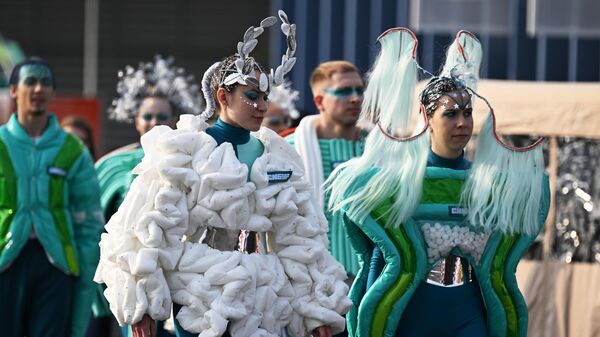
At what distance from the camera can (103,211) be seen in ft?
35.0

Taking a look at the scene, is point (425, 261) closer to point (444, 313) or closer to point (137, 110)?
point (444, 313)

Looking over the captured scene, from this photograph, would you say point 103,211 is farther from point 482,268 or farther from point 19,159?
point 482,268

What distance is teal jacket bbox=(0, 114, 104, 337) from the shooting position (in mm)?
9117

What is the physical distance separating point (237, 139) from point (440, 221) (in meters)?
1.10

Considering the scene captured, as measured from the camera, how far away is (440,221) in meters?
7.16

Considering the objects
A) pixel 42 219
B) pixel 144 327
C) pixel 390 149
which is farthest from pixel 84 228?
pixel 144 327

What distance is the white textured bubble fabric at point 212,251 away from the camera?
630 cm

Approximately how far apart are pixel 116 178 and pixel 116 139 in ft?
43.2

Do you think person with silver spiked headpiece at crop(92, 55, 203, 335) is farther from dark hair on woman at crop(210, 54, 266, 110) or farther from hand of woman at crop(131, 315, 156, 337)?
hand of woman at crop(131, 315, 156, 337)

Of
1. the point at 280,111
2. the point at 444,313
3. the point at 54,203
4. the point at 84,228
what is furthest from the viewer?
the point at 280,111

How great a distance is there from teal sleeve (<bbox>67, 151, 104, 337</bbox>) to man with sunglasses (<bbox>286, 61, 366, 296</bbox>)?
1291mm

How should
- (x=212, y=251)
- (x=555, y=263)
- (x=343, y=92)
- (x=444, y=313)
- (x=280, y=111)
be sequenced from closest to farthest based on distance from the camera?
(x=212, y=251), (x=444, y=313), (x=343, y=92), (x=555, y=263), (x=280, y=111)

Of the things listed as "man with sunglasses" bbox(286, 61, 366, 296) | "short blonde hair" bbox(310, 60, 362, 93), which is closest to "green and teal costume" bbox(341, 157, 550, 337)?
"man with sunglasses" bbox(286, 61, 366, 296)

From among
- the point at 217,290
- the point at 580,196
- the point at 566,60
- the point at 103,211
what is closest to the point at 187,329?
the point at 217,290
